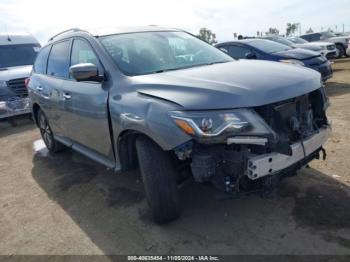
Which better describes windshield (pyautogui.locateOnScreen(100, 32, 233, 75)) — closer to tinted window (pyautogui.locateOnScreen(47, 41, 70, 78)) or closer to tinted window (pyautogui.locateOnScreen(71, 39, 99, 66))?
tinted window (pyautogui.locateOnScreen(71, 39, 99, 66))

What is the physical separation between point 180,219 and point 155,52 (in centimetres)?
175

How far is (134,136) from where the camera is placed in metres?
3.71

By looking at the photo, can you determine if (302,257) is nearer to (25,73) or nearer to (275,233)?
(275,233)

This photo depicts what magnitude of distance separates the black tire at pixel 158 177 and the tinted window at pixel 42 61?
312cm

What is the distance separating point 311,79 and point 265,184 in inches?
42.2

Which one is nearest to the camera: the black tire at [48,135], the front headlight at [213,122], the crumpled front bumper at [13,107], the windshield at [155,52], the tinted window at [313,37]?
the front headlight at [213,122]

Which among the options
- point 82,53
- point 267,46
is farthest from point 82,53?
point 267,46

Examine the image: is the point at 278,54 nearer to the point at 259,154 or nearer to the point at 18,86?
the point at 18,86

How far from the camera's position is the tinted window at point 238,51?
33.2 ft

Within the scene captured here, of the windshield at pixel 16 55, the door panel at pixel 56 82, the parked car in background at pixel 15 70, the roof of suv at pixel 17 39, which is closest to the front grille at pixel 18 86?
the parked car in background at pixel 15 70

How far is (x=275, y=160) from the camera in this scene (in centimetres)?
310

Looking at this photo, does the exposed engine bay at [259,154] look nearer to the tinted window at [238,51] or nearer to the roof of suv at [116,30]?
the roof of suv at [116,30]

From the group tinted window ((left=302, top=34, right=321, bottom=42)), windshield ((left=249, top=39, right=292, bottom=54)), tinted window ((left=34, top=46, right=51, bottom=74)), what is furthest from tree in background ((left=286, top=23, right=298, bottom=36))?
tinted window ((left=34, top=46, right=51, bottom=74))

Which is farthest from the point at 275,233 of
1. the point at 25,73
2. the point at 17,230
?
the point at 25,73
